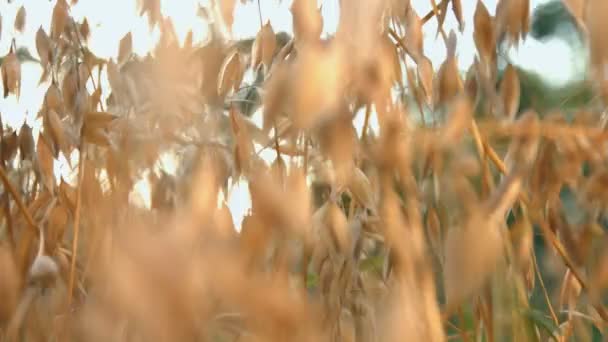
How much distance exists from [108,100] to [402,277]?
34 cm

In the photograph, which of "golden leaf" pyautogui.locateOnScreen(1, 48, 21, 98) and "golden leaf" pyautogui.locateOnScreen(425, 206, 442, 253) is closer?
"golden leaf" pyautogui.locateOnScreen(425, 206, 442, 253)

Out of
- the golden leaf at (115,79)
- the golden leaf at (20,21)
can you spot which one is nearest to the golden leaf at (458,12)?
the golden leaf at (115,79)

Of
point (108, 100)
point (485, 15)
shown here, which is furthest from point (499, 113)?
point (108, 100)

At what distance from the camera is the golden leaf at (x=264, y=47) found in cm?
49

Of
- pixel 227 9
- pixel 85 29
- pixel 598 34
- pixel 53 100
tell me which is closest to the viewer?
pixel 598 34

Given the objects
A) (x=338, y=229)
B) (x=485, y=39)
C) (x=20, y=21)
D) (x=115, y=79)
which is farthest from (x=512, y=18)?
(x=20, y=21)

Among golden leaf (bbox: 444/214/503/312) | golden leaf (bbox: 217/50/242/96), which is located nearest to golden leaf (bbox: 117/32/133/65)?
golden leaf (bbox: 217/50/242/96)

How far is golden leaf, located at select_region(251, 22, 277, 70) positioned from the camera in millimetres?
487

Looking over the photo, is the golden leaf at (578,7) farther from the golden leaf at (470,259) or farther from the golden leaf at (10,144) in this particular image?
the golden leaf at (10,144)

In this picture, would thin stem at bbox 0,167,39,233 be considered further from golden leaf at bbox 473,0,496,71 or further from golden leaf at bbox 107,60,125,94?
golden leaf at bbox 473,0,496,71

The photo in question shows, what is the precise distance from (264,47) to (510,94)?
5.3 inches

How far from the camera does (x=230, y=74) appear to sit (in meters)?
0.50

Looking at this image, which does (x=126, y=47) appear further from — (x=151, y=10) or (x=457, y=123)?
(x=457, y=123)

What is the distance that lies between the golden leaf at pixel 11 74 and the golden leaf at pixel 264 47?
174 mm
